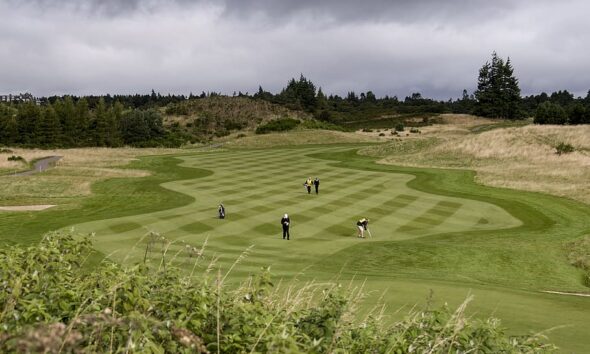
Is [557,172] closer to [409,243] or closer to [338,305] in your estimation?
[409,243]

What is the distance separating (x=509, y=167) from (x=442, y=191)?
1978cm

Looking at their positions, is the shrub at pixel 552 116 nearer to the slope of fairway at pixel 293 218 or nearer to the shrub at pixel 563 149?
the shrub at pixel 563 149

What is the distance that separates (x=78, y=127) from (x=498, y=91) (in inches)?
4914

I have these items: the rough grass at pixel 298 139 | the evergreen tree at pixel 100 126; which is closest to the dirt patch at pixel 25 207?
the rough grass at pixel 298 139

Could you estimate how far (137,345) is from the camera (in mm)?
4758

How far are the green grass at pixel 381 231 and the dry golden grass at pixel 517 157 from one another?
4088 mm

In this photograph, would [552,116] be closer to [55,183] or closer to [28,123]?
[55,183]

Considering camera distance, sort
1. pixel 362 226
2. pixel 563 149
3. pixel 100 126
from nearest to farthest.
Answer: pixel 362 226 → pixel 563 149 → pixel 100 126

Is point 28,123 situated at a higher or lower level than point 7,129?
higher

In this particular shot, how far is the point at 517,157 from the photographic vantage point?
2852 inches

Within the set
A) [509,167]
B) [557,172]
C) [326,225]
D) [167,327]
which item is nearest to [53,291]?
[167,327]

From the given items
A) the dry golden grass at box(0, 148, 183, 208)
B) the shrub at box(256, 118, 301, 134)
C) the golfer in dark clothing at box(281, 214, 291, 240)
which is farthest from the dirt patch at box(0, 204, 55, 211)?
the shrub at box(256, 118, 301, 134)

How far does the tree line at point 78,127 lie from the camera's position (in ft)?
403

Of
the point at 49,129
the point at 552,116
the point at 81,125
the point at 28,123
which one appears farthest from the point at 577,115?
the point at 28,123
